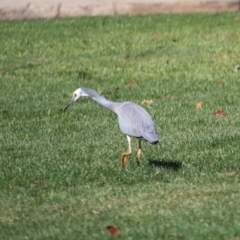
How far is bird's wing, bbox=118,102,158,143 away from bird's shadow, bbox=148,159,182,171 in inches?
22.0

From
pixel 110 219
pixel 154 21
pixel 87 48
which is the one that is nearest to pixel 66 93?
pixel 87 48

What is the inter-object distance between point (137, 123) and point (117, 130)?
2.26 m

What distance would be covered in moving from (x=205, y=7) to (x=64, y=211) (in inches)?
427

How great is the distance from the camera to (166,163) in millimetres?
8266

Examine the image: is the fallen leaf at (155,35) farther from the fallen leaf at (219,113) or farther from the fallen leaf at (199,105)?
the fallen leaf at (219,113)

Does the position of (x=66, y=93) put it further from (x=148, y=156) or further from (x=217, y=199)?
(x=217, y=199)

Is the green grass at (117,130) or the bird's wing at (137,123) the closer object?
the green grass at (117,130)

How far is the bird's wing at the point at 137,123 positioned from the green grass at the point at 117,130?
1.18 feet

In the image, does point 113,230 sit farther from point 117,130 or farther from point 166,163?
point 117,130

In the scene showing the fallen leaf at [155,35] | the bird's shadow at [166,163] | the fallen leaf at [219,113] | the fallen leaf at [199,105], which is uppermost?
the fallen leaf at [155,35]

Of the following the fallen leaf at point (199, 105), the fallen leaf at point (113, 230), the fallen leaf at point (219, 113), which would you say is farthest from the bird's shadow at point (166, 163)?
the fallen leaf at point (199, 105)

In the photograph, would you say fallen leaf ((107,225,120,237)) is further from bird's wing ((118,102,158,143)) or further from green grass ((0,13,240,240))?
bird's wing ((118,102,158,143))

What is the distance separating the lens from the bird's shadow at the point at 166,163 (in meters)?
8.11

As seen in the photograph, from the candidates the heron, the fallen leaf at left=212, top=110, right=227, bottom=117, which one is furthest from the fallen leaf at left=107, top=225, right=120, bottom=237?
the fallen leaf at left=212, top=110, right=227, bottom=117
